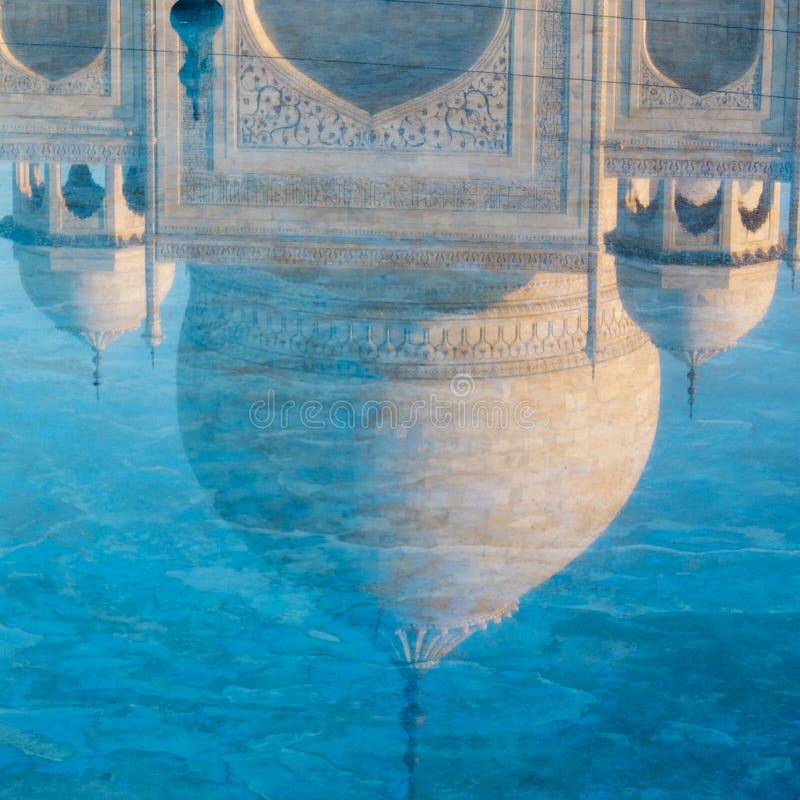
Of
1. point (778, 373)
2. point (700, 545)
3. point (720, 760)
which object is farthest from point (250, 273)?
point (720, 760)

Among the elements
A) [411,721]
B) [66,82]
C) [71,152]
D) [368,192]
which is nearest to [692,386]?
[411,721]

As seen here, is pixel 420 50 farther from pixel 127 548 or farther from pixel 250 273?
pixel 127 548

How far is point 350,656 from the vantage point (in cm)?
244

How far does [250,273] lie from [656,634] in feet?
7.05

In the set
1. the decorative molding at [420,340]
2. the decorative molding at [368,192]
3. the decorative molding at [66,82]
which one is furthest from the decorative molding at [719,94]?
the decorative molding at [66,82]

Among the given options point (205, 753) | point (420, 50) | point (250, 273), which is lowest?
point (205, 753)

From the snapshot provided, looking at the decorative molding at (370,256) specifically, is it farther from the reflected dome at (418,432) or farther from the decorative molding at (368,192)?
the decorative molding at (368,192)

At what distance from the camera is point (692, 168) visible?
525 centimetres

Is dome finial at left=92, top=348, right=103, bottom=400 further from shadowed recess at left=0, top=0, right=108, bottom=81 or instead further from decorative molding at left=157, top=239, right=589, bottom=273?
shadowed recess at left=0, top=0, right=108, bottom=81

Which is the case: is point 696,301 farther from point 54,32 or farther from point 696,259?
point 54,32

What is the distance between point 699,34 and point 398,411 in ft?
13.9

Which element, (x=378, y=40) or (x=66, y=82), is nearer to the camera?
(x=66, y=82)

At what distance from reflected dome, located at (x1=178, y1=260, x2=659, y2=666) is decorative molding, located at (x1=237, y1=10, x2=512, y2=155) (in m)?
0.98

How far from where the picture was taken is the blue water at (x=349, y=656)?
2150 millimetres
